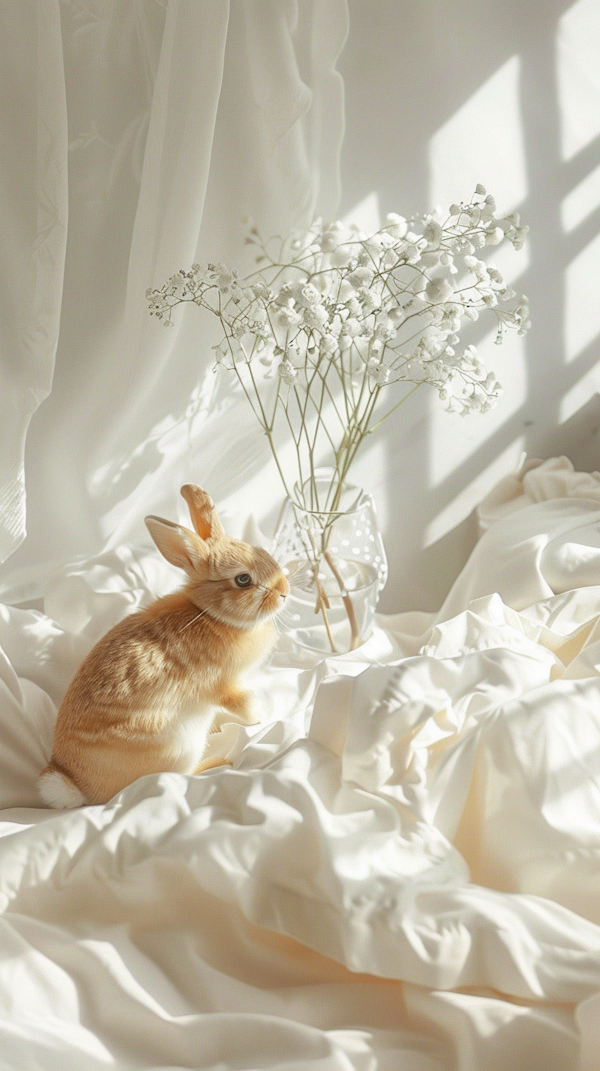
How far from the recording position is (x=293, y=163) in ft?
4.35

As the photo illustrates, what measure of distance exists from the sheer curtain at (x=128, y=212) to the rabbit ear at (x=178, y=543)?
257mm

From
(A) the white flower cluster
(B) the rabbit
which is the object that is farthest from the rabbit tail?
(A) the white flower cluster

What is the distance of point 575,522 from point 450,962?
0.90 metres

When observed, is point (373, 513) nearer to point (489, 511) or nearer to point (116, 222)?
point (489, 511)

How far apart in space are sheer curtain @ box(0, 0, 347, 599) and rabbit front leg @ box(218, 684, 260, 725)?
39 cm

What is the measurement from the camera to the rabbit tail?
109 cm

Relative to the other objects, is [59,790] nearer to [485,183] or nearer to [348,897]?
[348,897]

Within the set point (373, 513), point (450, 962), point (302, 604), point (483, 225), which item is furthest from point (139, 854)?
point (483, 225)

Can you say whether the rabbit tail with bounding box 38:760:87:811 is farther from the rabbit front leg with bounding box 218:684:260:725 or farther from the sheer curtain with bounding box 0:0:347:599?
the sheer curtain with bounding box 0:0:347:599

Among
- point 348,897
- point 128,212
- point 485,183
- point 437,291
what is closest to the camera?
point 348,897

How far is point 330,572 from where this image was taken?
1311mm

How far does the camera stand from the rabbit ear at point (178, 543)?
1.11 m

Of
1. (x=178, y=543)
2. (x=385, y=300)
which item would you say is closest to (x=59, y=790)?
(x=178, y=543)

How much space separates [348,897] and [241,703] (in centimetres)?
42
